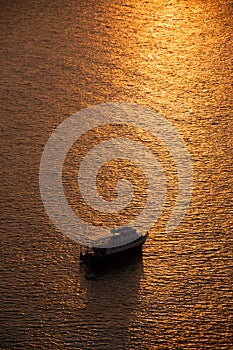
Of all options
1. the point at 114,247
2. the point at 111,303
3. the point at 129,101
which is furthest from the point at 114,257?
the point at 129,101

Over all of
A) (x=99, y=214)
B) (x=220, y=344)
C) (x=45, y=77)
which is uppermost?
(x=45, y=77)

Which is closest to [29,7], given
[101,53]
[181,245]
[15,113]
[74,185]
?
[101,53]

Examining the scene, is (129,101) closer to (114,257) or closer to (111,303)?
(114,257)

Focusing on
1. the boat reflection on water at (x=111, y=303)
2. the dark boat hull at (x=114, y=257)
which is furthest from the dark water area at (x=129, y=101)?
the dark boat hull at (x=114, y=257)

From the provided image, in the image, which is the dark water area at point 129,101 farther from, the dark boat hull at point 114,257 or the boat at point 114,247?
the boat at point 114,247

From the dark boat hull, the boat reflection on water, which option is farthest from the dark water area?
the dark boat hull

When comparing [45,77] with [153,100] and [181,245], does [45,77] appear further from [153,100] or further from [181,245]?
[181,245]
